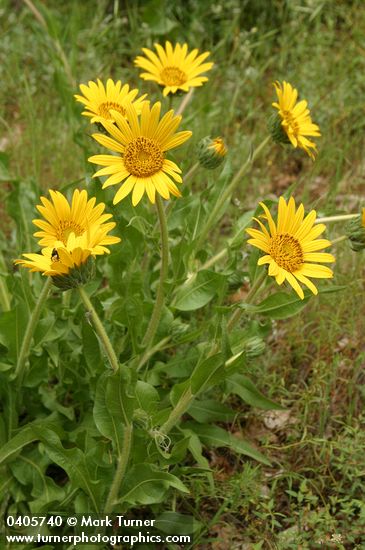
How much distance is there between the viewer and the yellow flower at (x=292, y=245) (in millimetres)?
2062

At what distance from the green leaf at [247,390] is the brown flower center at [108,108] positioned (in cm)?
112

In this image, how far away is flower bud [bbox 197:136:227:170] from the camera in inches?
99.1

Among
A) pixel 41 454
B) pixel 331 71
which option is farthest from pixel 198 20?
pixel 41 454

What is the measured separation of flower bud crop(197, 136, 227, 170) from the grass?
25cm

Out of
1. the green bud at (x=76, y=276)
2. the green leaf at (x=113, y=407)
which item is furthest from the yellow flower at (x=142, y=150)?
the green leaf at (x=113, y=407)

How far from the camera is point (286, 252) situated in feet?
6.98

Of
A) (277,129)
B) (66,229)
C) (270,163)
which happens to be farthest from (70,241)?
(270,163)

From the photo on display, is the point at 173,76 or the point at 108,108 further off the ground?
the point at 173,76

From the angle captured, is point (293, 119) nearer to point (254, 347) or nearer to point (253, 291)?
point (253, 291)

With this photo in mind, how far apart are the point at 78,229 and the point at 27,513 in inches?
46.8

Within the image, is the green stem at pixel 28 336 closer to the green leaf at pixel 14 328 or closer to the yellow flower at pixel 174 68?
the green leaf at pixel 14 328

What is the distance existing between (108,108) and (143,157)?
516mm

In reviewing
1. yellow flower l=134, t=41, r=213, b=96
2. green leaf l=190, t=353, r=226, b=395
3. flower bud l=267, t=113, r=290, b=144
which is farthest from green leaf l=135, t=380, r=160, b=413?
yellow flower l=134, t=41, r=213, b=96

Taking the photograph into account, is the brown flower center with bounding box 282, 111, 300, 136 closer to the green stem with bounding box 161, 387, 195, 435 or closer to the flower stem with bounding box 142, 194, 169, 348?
the flower stem with bounding box 142, 194, 169, 348
